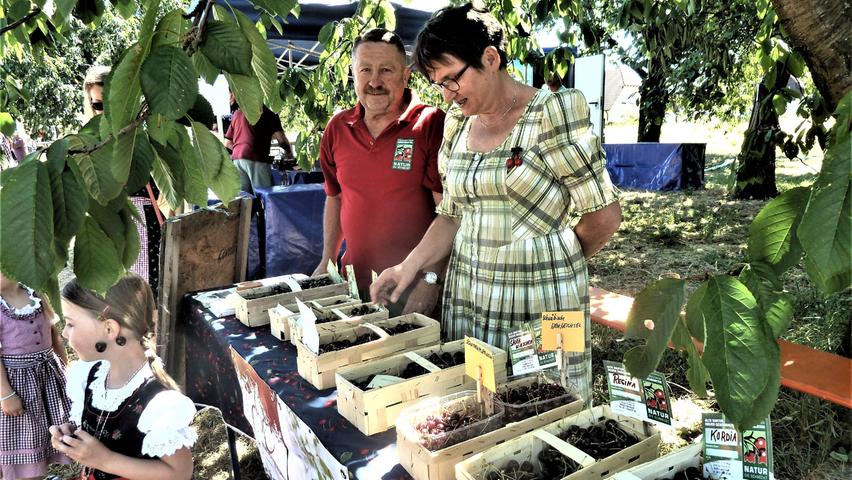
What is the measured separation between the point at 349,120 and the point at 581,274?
1.24 metres

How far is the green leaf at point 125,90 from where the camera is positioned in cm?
61

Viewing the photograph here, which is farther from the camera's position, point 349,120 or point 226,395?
point 349,120

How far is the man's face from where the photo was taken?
85.3 inches

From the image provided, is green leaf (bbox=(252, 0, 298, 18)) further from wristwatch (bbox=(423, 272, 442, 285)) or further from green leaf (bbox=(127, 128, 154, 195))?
wristwatch (bbox=(423, 272, 442, 285))

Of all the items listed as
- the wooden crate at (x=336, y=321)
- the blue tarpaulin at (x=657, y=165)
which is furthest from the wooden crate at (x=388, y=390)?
the blue tarpaulin at (x=657, y=165)

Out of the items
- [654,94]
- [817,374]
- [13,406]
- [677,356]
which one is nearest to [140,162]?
[13,406]

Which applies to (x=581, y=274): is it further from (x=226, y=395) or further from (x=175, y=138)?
(x=226, y=395)

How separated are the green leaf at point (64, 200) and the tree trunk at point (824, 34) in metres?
1.12

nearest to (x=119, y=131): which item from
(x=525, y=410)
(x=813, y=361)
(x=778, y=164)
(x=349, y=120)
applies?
(x=525, y=410)

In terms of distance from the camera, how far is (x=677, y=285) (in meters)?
0.65

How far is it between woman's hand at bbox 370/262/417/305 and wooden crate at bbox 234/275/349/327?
329 millimetres

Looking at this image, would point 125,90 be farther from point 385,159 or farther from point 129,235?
point 385,159

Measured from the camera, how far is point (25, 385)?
2314mm

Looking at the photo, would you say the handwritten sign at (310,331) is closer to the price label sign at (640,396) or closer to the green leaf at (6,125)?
the price label sign at (640,396)
